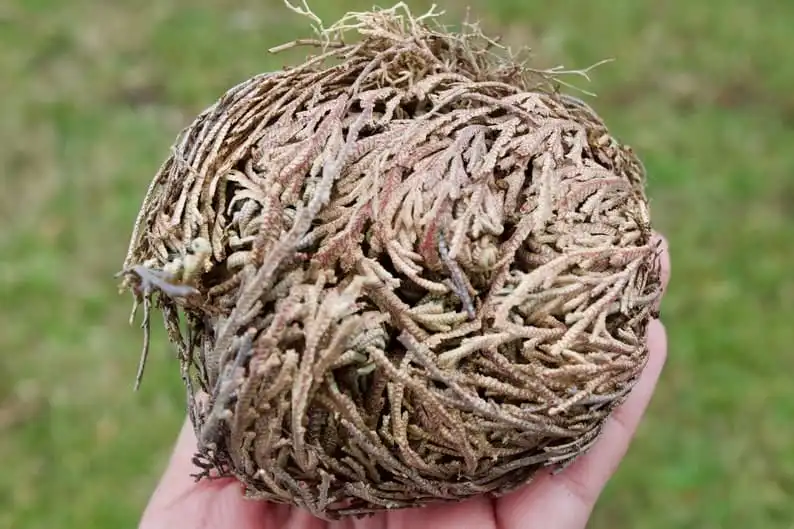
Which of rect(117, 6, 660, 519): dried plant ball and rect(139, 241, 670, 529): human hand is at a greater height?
rect(117, 6, 660, 519): dried plant ball

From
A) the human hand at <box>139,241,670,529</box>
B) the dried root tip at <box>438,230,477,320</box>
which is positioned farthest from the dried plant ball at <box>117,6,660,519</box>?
the human hand at <box>139,241,670,529</box>

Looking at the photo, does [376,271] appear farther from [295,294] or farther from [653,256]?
[653,256]

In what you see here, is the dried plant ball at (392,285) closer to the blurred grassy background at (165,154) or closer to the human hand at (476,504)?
the human hand at (476,504)

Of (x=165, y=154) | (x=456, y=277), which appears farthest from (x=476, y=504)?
(x=165, y=154)

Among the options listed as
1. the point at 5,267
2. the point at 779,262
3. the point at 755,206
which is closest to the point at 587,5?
the point at 755,206

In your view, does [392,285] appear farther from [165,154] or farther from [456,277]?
[165,154]

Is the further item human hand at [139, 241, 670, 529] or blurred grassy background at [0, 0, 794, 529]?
blurred grassy background at [0, 0, 794, 529]

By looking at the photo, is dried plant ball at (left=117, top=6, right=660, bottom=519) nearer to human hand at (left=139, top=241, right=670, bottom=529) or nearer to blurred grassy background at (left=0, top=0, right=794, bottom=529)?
human hand at (left=139, top=241, right=670, bottom=529)
